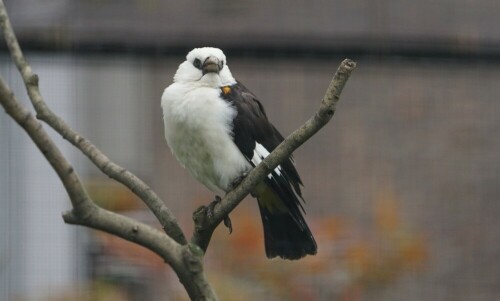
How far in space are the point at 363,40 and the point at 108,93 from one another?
123 centimetres

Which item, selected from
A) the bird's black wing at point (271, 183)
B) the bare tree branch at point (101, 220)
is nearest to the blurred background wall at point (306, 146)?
the bird's black wing at point (271, 183)

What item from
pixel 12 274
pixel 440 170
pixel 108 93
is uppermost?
pixel 108 93

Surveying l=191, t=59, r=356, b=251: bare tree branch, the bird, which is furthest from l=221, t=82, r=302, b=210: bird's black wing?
l=191, t=59, r=356, b=251: bare tree branch

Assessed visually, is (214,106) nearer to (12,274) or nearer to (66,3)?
(66,3)

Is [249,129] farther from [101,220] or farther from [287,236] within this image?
[101,220]

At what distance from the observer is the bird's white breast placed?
7.88 ft

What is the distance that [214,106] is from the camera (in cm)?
242

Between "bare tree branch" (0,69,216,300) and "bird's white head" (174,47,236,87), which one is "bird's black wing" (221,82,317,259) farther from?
"bare tree branch" (0,69,216,300)

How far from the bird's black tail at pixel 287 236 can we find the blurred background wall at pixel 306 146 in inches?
29.7

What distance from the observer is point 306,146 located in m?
4.30

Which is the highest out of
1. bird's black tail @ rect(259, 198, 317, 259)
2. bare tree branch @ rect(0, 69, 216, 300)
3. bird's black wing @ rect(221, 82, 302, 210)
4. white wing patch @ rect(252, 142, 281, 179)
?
bird's black wing @ rect(221, 82, 302, 210)

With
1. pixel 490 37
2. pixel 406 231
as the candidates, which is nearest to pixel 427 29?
pixel 490 37

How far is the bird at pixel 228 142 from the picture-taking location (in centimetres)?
240

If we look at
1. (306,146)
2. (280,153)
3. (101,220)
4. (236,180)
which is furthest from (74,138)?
(306,146)
